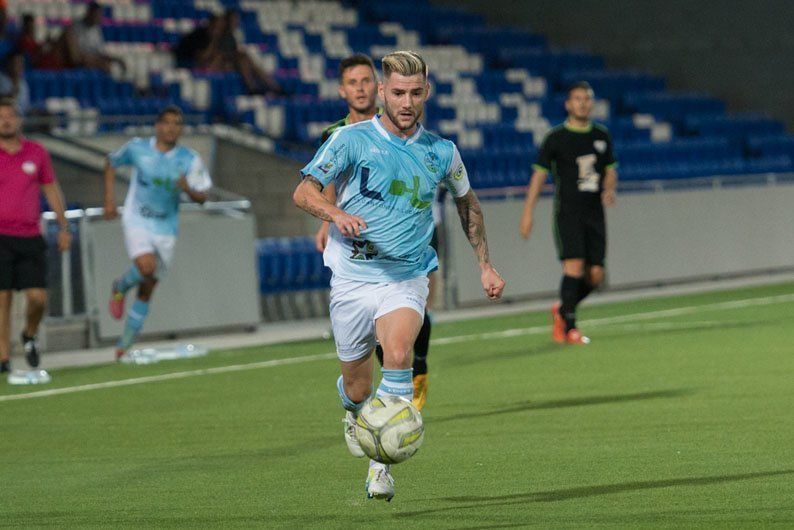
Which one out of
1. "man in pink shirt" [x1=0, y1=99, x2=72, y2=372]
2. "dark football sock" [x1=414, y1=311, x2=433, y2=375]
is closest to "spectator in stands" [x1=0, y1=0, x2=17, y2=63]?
"man in pink shirt" [x1=0, y1=99, x2=72, y2=372]

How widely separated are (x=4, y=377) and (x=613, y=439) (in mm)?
6264

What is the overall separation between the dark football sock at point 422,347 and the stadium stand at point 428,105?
28.5 feet

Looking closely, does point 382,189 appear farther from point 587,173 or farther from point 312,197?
point 587,173

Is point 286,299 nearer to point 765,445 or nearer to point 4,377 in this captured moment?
point 4,377

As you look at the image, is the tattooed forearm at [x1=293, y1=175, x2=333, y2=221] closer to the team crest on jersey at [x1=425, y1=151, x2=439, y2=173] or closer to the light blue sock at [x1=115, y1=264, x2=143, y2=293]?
the team crest on jersey at [x1=425, y1=151, x2=439, y2=173]

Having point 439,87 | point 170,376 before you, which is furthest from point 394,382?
point 439,87

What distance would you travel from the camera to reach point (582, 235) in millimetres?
13547

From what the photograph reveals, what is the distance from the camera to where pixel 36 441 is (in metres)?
9.16

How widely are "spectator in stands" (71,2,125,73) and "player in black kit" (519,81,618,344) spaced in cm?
922

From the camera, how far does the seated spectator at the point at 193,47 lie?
22188 mm

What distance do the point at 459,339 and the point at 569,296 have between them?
69.4 inches

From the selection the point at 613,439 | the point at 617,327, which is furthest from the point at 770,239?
the point at 613,439

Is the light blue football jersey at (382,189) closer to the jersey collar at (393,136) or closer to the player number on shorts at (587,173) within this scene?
the jersey collar at (393,136)

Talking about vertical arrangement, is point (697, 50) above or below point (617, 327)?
above
